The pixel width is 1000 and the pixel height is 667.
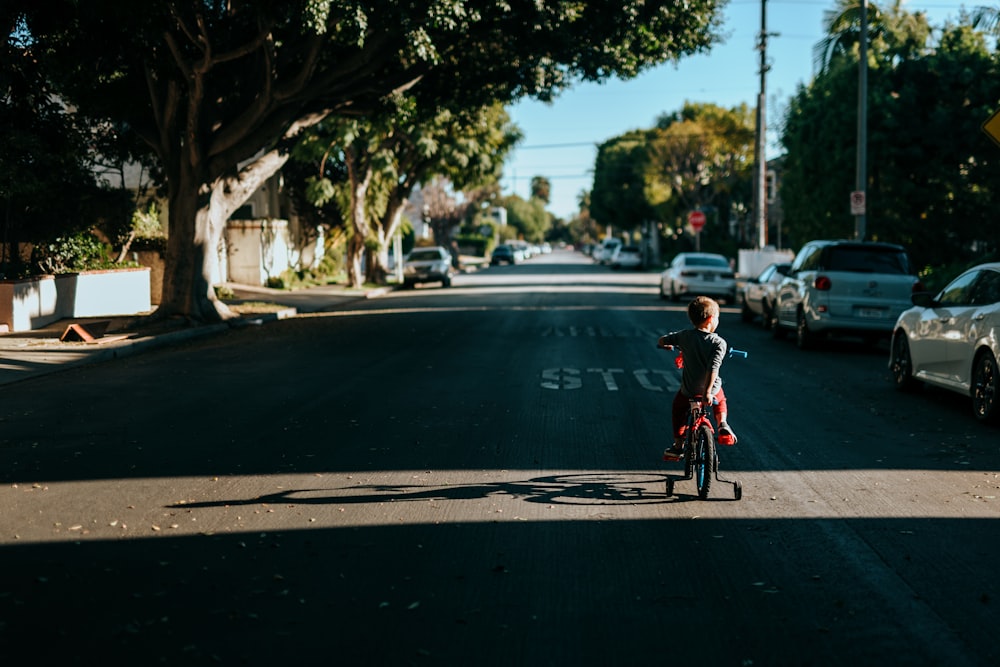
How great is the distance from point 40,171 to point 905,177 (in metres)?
21.2

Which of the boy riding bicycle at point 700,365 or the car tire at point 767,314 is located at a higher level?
the boy riding bicycle at point 700,365

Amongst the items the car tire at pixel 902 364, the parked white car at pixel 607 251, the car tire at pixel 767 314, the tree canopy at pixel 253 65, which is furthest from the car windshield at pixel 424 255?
the parked white car at pixel 607 251

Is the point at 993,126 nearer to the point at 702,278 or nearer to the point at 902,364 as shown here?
the point at 902,364

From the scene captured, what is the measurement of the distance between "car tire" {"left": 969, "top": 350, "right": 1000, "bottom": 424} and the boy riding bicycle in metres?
4.16

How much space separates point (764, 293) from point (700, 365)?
15.5 metres

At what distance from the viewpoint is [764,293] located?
22453mm

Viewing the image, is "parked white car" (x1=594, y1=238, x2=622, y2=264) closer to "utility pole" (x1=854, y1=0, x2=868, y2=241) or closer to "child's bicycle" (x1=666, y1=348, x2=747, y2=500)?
"utility pole" (x1=854, y1=0, x2=868, y2=241)

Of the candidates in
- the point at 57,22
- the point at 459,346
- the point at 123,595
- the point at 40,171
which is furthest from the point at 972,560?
the point at 40,171

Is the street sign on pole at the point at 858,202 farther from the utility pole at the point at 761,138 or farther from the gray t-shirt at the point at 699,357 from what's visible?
the gray t-shirt at the point at 699,357

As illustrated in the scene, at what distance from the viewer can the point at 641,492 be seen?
24.8 feet

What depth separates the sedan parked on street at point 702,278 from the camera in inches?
1228

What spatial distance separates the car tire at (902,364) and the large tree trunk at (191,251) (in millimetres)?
13909

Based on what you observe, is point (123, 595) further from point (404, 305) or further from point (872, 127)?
point (872, 127)

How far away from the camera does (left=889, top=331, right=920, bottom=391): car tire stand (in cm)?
1317
